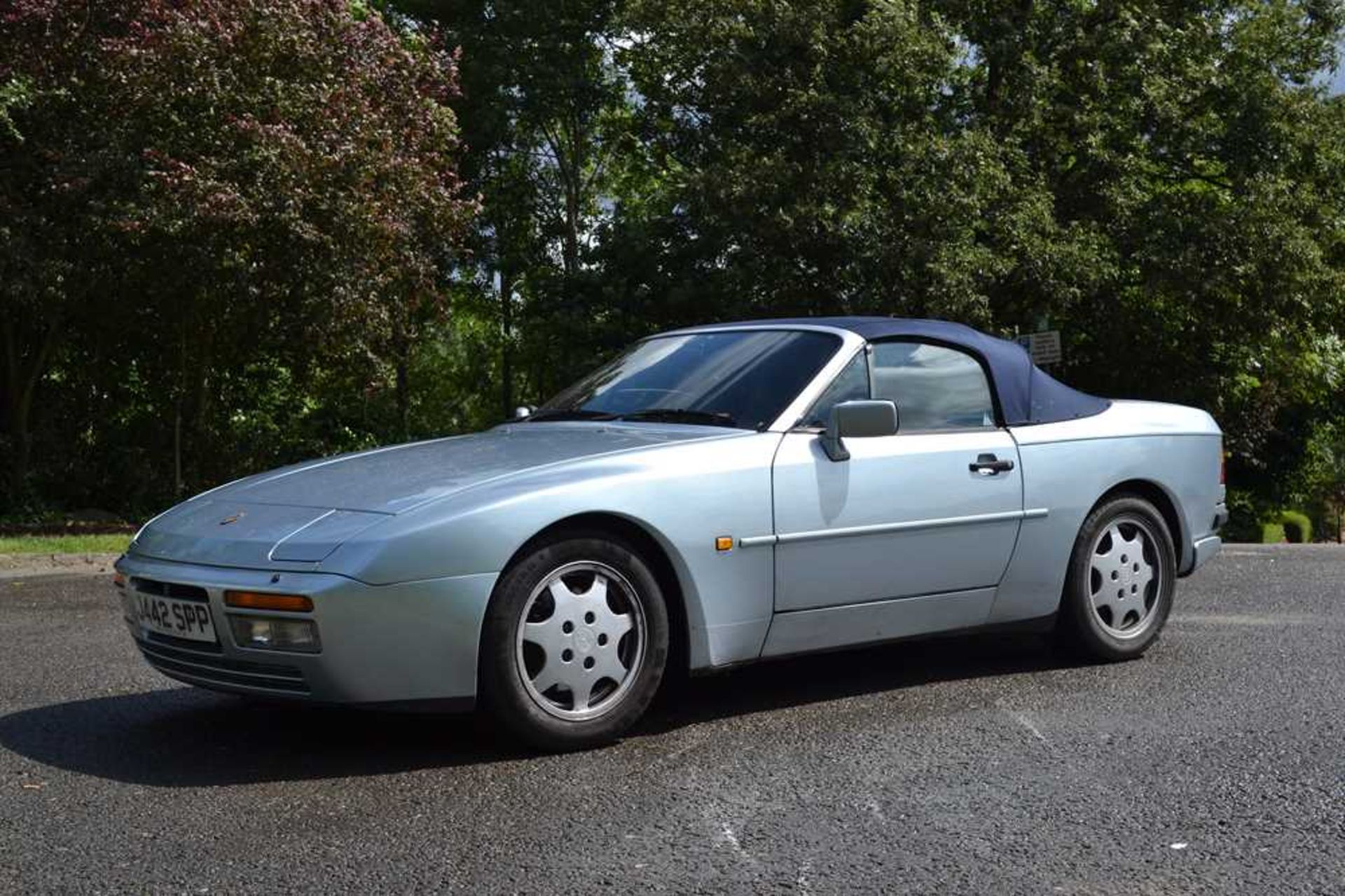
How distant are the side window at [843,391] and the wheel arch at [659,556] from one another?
31.8 inches

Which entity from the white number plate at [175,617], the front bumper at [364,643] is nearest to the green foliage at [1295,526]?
the front bumper at [364,643]

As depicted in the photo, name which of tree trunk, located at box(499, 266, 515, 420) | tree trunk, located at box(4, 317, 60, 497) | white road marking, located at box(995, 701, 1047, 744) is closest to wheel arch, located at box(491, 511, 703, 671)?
white road marking, located at box(995, 701, 1047, 744)

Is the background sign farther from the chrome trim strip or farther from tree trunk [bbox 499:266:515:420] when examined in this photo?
the chrome trim strip

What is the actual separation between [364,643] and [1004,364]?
3.02 metres

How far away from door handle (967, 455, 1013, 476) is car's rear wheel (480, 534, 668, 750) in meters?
1.52

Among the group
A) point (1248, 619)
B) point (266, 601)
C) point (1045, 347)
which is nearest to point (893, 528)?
point (266, 601)

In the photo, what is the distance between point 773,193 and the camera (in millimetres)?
23844

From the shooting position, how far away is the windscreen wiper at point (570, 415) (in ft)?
20.0

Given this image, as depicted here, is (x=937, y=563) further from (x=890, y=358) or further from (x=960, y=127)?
(x=960, y=127)

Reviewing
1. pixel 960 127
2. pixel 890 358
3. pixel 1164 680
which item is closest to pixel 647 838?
pixel 890 358

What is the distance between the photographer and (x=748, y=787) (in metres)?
4.59

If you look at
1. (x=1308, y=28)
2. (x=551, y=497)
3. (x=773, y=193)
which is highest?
(x=1308, y=28)

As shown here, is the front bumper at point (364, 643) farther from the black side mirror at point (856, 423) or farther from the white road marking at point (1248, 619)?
the white road marking at point (1248, 619)

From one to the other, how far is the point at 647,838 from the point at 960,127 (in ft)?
74.9
